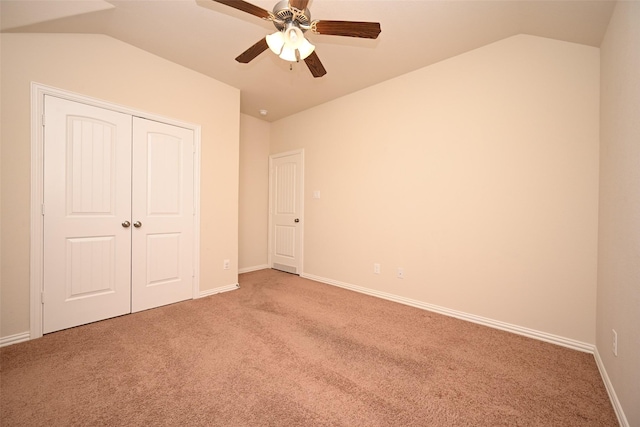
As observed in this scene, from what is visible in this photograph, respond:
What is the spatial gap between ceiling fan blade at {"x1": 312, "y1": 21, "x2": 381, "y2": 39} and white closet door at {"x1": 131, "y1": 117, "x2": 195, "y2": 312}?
210 cm

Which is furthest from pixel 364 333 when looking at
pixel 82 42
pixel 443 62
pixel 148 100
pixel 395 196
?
pixel 82 42

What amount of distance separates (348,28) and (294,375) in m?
2.32

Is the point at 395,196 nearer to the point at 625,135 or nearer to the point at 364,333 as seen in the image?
the point at 364,333

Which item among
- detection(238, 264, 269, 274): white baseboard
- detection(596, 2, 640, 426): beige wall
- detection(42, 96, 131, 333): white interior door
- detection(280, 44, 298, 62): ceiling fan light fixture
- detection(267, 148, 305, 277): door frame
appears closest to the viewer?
detection(596, 2, 640, 426): beige wall

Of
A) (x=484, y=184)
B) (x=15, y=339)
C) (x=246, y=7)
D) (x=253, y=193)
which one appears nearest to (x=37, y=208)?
(x=15, y=339)

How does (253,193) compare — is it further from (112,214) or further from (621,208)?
(621,208)

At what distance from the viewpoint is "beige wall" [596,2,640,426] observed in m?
1.25

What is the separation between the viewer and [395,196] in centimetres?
313

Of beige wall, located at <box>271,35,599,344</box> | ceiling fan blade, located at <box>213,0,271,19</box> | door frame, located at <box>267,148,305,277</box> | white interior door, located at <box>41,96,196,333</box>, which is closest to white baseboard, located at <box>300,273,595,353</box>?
beige wall, located at <box>271,35,599,344</box>

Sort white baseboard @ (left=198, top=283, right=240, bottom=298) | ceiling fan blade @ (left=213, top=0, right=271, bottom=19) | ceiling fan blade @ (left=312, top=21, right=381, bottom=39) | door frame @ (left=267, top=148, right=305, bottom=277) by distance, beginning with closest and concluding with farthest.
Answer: ceiling fan blade @ (left=213, top=0, right=271, bottom=19) < ceiling fan blade @ (left=312, top=21, right=381, bottom=39) < white baseboard @ (left=198, top=283, right=240, bottom=298) < door frame @ (left=267, top=148, right=305, bottom=277)

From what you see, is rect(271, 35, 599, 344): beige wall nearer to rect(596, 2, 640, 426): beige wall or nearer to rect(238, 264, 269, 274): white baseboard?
Answer: rect(596, 2, 640, 426): beige wall

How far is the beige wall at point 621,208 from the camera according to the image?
125 cm

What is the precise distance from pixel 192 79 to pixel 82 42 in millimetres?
977

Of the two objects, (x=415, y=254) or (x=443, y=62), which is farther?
(x=415, y=254)
